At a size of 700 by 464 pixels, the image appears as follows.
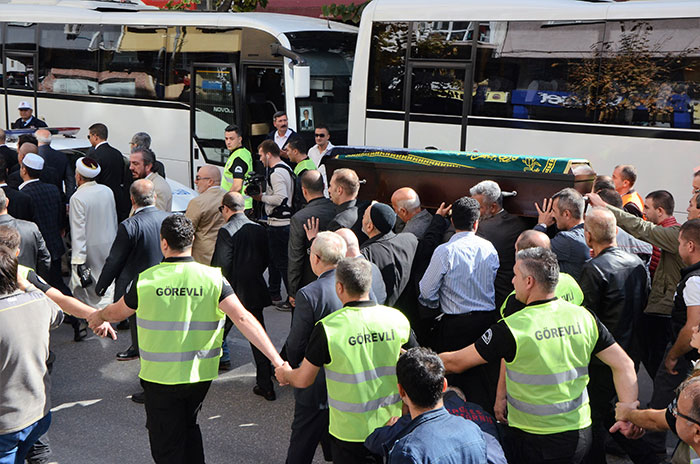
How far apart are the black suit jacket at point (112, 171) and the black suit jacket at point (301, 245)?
3.81m

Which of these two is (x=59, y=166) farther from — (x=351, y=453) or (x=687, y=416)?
(x=687, y=416)

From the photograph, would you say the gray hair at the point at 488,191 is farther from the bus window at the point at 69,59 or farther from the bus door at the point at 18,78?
the bus door at the point at 18,78

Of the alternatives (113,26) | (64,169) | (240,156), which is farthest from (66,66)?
(240,156)

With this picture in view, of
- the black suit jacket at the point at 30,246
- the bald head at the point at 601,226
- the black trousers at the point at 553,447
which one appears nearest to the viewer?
the black trousers at the point at 553,447

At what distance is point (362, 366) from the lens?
13.4 ft

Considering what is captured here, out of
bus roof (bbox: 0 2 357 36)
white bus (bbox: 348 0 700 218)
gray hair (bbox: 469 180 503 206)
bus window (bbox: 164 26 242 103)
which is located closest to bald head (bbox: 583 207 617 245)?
gray hair (bbox: 469 180 503 206)

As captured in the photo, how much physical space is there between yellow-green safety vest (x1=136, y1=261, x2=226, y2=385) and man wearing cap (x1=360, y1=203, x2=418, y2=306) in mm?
1334

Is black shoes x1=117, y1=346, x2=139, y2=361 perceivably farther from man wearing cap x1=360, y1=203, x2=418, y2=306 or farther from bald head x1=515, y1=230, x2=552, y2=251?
bald head x1=515, y1=230, x2=552, y2=251

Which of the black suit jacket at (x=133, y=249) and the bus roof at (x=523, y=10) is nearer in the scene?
the black suit jacket at (x=133, y=249)

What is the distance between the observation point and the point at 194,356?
4.75 m

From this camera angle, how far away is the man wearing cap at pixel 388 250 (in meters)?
5.64

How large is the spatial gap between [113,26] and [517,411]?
1208cm

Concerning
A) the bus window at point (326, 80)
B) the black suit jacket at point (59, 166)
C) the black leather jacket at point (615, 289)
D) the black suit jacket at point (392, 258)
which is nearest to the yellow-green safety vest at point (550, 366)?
the black leather jacket at point (615, 289)

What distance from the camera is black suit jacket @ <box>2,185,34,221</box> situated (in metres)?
7.32
